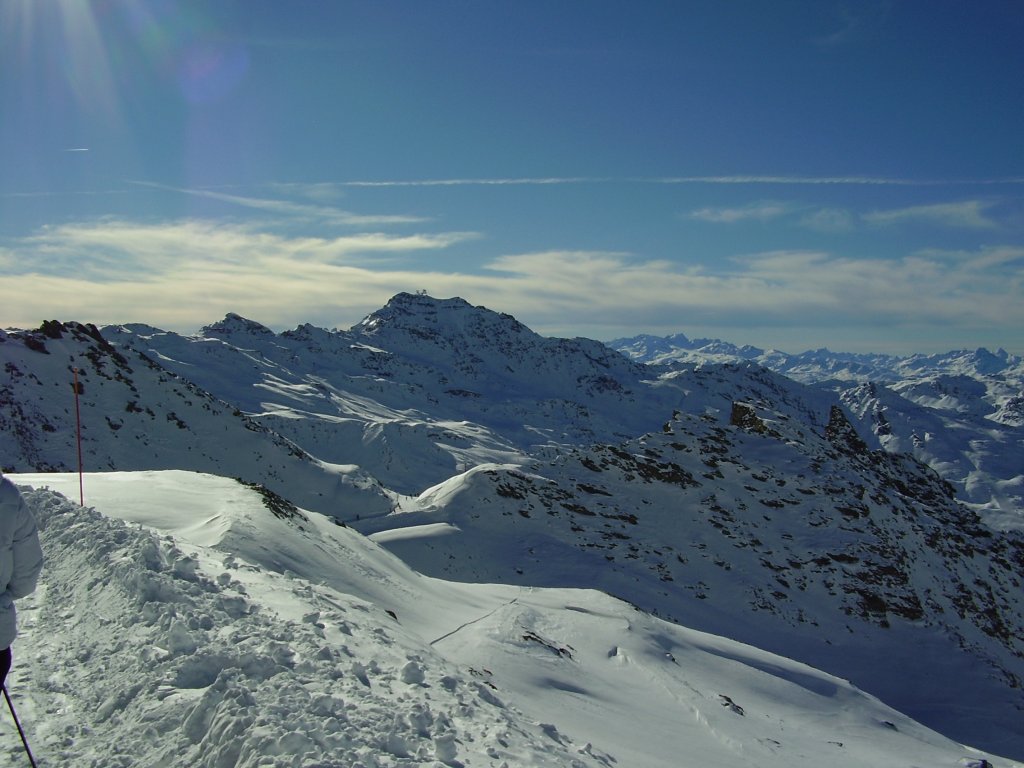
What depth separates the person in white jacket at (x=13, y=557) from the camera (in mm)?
5723

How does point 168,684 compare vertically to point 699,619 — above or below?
above

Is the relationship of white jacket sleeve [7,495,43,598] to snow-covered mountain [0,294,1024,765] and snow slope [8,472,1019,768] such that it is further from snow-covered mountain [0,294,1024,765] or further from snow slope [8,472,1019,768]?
snow-covered mountain [0,294,1024,765]

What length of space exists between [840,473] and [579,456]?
20700 mm

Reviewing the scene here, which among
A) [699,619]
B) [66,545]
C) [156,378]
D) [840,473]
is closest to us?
[66,545]

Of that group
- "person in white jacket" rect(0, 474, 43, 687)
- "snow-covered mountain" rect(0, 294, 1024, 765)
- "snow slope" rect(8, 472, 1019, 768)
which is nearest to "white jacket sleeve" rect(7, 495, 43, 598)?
"person in white jacket" rect(0, 474, 43, 687)

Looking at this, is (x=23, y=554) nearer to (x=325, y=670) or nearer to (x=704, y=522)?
(x=325, y=670)

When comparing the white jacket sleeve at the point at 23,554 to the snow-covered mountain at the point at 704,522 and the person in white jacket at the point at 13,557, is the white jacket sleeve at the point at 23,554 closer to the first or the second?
the person in white jacket at the point at 13,557

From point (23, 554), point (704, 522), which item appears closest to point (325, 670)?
point (23, 554)

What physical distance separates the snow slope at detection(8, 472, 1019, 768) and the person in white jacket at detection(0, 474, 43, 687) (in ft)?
5.10

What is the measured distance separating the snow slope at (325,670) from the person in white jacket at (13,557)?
155cm

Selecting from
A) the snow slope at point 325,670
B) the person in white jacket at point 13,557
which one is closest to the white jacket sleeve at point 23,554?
the person in white jacket at point 13,557

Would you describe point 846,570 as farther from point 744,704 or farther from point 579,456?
point 744,704

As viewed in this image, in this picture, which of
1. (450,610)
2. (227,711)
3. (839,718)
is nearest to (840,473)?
(839,718)

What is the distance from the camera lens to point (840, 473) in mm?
49031
